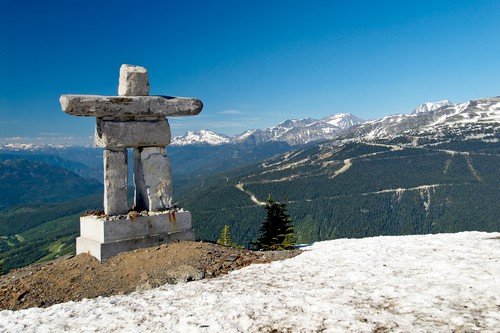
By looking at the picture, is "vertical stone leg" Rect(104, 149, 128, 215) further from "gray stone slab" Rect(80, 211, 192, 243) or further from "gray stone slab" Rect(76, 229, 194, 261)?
"gray stone slab" Rect(76, 229, 194, 261)

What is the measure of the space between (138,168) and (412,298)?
1378 centimetres

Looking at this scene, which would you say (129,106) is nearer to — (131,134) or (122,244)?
(131,134)

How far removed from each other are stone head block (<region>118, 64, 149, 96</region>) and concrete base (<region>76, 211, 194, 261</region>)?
576 centimetres

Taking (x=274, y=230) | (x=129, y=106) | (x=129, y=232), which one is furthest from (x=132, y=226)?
(x=274, y=230)

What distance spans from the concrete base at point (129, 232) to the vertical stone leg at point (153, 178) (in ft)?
3.40

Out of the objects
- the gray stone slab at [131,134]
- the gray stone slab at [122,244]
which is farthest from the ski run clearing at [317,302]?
the gray stone slab at [131,134]

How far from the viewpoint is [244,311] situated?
10844 millimetres

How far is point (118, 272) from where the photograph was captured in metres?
16.1

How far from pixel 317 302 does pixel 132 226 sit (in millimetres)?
10251

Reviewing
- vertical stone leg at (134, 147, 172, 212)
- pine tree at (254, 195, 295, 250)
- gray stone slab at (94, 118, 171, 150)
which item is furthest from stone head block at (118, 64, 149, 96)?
pine tree at (254, 195, 295, 250)

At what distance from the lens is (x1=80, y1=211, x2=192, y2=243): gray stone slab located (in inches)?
715

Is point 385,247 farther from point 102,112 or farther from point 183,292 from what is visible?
point 102,112

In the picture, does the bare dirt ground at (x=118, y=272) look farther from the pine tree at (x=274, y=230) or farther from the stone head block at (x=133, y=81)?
the pine tree at (x=274, y=230)

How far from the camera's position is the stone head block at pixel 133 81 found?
19812 millimetres
